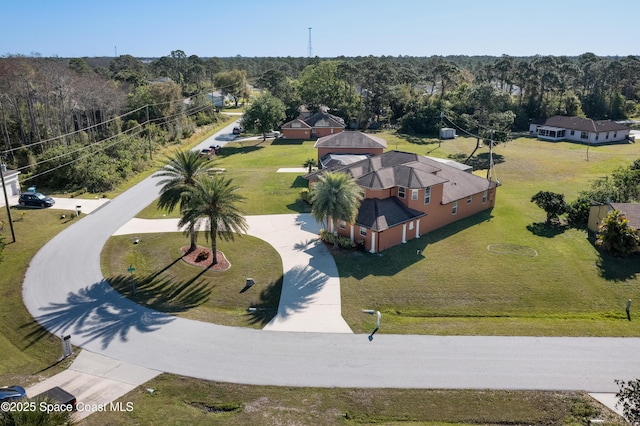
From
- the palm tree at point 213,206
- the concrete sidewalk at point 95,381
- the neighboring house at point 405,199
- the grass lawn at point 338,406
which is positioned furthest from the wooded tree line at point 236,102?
the grass lawn at point 338,406

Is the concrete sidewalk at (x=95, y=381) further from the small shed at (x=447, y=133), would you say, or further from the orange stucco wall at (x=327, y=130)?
the small shed at (x=447, y=133)

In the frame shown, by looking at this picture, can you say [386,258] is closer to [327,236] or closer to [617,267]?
[327,236]

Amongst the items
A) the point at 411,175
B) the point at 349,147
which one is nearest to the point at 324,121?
the point at 349,147

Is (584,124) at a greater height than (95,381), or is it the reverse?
A: (584,124)

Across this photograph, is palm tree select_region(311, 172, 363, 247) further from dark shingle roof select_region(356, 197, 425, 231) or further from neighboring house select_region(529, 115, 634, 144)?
neighboring house select_region(529, 115, 634, 144)

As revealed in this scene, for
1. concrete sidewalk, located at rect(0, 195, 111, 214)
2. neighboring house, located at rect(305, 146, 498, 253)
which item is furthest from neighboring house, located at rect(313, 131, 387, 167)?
concrete sidewalk, located at rect(0, 195, 111, 214)

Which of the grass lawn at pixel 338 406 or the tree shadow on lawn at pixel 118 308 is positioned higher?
the tree shadow on lawn at pixel 118 308

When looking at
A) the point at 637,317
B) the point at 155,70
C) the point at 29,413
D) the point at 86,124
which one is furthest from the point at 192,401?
the point at 155,70
